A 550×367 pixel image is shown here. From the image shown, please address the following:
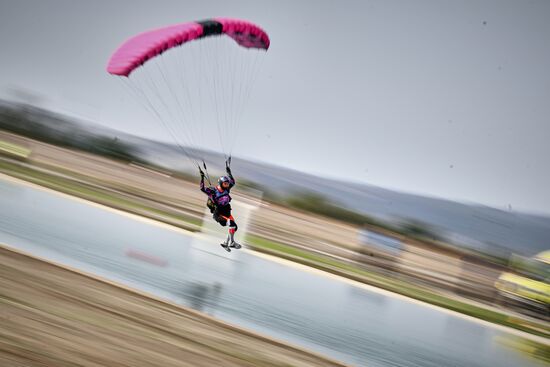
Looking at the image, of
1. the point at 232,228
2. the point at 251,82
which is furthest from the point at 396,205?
the point at 251,82

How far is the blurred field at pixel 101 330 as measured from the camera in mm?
2240

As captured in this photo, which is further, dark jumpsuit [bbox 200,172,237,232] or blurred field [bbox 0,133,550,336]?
blurred field [bbox 0,133,550,336]

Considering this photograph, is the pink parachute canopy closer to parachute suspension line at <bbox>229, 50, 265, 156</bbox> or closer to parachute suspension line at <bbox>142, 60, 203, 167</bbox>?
parachute suspension line at <bbox>229, 50, 265, 156</bbox>

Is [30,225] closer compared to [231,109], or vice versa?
[30,225]

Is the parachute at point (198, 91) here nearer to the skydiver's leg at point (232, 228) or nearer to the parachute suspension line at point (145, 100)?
the parachute suspension line at point (145, 100)

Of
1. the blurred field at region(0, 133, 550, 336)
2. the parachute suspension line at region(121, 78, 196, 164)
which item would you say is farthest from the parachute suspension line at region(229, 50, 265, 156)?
the blurred field at region(0, 133, 550, 336)

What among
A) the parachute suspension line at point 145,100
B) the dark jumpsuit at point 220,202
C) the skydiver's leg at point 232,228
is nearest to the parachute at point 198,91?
the parachute suspension line at point 145,100

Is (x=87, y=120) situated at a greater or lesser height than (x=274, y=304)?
greater

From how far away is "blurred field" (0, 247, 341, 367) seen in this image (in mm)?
2240

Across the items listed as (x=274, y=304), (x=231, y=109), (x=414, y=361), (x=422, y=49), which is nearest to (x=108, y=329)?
(x=274, y=304)

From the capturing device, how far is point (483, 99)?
517cm

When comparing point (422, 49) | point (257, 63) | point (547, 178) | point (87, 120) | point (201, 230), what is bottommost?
point (201, 230)

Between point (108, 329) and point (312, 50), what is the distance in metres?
3.92

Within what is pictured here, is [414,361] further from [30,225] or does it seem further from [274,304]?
[30,225]
